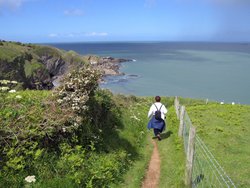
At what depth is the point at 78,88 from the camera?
1068 centimetres

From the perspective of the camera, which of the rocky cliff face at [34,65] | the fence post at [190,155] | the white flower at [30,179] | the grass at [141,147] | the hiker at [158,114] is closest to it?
the white flower at [30,179]

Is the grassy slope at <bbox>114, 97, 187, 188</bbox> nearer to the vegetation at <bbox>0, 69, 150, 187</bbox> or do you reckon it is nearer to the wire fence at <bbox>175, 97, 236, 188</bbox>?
the vegetation at <bbox>0, 69, 150, 187</bbox>

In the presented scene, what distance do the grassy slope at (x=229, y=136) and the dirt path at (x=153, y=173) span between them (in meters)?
2.50

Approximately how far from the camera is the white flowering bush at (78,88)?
33.3ft

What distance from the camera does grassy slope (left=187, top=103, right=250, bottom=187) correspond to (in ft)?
36.1

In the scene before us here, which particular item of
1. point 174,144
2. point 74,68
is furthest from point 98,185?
point 174,144

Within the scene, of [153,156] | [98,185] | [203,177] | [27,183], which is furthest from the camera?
[153,156]

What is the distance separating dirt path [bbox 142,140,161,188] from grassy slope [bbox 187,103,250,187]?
2496 millimetres

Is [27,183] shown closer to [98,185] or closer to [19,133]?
[19,133]

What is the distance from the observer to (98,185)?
8773mm

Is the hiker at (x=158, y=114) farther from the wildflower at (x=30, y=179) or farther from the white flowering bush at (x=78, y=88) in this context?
the wildflower at (x=30, y=179)

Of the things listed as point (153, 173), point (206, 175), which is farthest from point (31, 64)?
point (206, 175)

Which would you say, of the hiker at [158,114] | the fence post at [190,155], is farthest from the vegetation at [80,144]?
the hiker at [158,114]

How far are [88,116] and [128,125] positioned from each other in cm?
503
